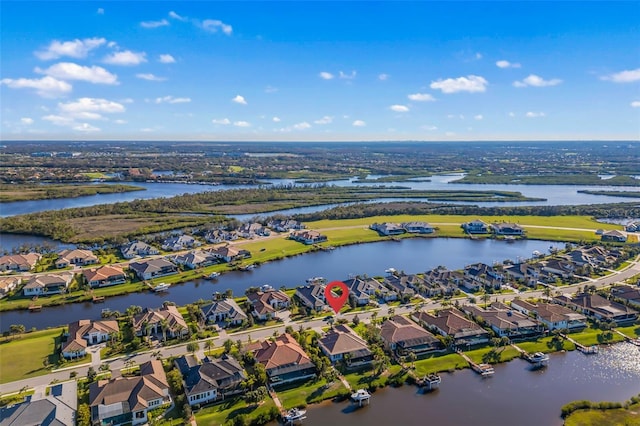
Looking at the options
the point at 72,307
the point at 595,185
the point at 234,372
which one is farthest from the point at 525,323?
the point at 595,185

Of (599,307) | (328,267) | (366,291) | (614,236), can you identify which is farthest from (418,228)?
(599,307)

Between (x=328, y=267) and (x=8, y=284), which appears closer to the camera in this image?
(x=8, y=284)

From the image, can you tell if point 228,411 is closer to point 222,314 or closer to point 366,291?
point 222,314

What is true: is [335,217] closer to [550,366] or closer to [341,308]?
[341,308]

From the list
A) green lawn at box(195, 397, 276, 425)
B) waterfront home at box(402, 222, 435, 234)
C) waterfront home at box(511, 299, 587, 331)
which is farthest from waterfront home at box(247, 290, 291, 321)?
waterfront home at box(402, 222, 435, 234)

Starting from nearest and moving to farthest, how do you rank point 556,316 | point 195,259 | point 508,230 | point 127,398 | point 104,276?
point 127,398, point 556,316, point 104,276, point 195,259, point 508,230

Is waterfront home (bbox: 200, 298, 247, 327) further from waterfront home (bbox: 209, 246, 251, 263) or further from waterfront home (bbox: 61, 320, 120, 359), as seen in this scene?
waterfront home (bbox: 209, 246, 251, 263)

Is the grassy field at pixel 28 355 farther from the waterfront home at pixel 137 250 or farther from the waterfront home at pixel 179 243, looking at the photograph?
the waterfront home at pixel 179 243
